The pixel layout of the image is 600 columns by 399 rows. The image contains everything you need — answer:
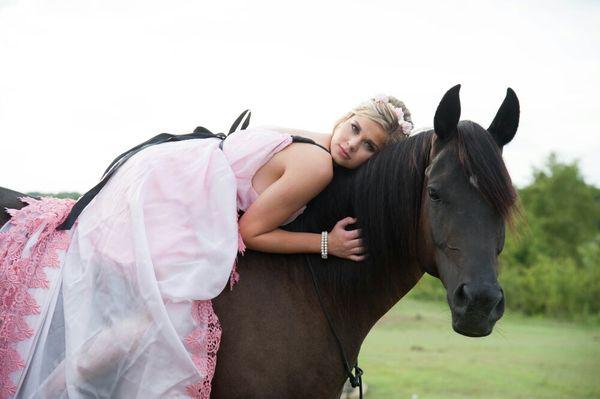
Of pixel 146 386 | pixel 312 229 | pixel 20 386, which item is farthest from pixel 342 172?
pixel 20 386

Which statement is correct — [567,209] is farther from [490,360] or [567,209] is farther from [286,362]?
[286,362]

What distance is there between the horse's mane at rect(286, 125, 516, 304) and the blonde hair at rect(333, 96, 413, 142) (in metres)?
0.16

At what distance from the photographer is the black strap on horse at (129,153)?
3506 millimetres

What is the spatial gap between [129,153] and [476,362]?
11.0 meters

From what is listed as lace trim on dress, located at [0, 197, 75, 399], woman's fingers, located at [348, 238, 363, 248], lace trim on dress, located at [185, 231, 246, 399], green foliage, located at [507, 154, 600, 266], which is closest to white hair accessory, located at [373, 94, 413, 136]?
woman's fingers, located at [348, 238, 363, 248]

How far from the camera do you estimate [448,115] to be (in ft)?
11.1

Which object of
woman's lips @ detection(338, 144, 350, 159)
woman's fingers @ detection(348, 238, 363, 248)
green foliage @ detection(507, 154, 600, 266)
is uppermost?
woman's lips @ detection(338, 144, 350, 159)

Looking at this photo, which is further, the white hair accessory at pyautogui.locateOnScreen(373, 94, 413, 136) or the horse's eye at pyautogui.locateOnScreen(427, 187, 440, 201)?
the white hair accessory at pyautogui.locateOnScreen(373, 94, 413, 136)

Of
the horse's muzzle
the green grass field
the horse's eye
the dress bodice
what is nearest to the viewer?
the horse's muzzle

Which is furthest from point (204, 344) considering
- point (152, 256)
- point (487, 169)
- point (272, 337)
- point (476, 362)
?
point (476, 362)

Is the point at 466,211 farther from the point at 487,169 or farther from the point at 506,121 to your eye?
the point at 506,121

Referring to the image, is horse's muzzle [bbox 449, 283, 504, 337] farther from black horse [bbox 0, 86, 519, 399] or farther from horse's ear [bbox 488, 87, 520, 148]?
horse's ear [bbox 488, 87, 520, 148]

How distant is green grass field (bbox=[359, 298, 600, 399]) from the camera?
11.0 m

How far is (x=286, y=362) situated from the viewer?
3.37m
